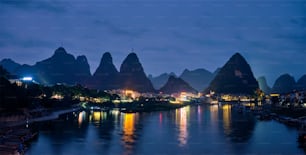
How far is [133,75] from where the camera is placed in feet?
311

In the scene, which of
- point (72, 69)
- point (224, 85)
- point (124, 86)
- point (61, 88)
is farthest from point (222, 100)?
point (61, 88)

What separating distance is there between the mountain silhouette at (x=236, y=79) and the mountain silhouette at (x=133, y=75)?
20.1m

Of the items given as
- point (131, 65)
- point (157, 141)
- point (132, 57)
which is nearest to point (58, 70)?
point (131, 65)

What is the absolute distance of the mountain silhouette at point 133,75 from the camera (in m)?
91.9

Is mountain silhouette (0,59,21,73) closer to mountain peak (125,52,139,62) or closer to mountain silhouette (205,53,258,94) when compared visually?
mountain peak (125,52,139,62)

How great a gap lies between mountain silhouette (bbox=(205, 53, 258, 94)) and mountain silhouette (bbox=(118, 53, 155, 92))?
65.8 feet

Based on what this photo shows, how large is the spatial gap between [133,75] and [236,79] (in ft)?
93.2

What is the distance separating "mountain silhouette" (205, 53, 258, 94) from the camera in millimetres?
101300

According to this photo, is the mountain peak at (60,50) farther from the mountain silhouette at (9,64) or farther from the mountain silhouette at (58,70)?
the mountain silhouette at (9,64)

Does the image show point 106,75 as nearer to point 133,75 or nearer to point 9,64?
point 133,75

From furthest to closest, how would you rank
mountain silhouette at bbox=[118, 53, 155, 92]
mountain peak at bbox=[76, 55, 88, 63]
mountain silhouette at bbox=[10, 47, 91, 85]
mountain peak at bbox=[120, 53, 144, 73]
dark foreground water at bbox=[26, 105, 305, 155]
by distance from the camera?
mountain peak at bbox=[76, 55, 88, 63]
mountain peak at bbox=[120, 53, 144, 73]
mountain silhouette at bbox=[118, 53, 155, 92]
mountain silhouette at bbox=[10, 47, 91, 85]
dark foreground water at bbox=[26, 105, 305, 155]

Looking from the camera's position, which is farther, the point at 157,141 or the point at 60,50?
the point at 60,50

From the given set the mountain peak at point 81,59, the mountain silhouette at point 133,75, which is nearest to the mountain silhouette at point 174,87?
the mountain silhouette at point 133,75

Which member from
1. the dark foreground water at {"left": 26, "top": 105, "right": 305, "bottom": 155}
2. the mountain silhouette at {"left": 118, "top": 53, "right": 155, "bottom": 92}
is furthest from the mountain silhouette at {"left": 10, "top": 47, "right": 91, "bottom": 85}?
the dark foreground water at {"left": 26, "top": 105, "right": 305, "bottom": 155}
